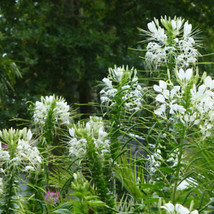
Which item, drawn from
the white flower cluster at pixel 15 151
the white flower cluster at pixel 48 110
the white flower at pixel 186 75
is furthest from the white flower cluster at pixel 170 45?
the white flower cluster at pixel 15 151

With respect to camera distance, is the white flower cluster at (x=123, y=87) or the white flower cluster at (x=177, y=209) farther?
the white flower cluster at (x=123, y=87)

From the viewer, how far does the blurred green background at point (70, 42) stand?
6.27 meters

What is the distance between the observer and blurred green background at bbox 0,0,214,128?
627cm

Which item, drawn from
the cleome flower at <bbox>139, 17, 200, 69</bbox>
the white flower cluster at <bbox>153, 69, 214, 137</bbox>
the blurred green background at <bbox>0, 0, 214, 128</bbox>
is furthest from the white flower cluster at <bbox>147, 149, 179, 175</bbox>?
the blurred green background at <bbox>0, 0, 214, 128</bbox>

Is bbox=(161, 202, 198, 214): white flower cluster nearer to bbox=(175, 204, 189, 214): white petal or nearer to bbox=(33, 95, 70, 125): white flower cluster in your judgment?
bbox=(175, 204, 189, 214): white petal

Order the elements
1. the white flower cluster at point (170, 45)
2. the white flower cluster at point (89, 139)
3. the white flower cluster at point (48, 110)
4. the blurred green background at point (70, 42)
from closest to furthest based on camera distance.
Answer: the white flower cluster at point (89, 139), the white flower cluster at point (170, 45), the white flower cluster at point (48, 110), the blurred green background at point (70, 42)

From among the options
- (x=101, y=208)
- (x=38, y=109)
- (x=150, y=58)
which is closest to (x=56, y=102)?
(x=38, y=109)

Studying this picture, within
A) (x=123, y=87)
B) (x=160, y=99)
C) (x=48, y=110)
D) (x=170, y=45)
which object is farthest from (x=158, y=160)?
(x=48, y=110)

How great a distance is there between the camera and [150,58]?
1871 millimetres

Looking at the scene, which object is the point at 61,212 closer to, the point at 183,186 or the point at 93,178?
the point at 93,178

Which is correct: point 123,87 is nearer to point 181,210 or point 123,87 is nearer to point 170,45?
point 170,45

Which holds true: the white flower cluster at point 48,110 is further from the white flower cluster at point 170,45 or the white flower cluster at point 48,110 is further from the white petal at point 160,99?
the white petal at point 160,99

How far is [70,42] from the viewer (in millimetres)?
6348

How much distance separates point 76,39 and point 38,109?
441cm
